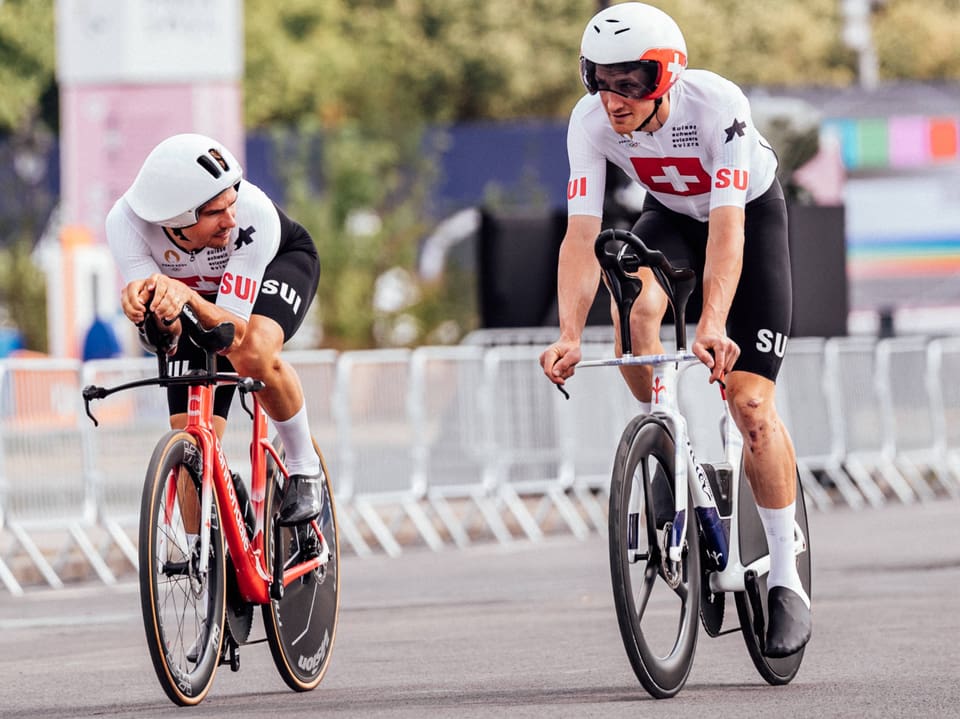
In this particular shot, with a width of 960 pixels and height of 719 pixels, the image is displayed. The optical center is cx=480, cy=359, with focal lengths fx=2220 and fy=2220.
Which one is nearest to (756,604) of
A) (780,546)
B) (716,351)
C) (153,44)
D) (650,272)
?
(780,546)

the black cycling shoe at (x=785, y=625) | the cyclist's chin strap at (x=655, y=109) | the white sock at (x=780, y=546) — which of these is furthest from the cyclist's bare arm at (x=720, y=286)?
the black cycling shoe at (x=785, y=625)

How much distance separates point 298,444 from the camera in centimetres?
727

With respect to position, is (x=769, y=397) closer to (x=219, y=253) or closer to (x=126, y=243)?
(x=219, y=253)

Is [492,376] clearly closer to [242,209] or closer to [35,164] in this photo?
[242,209]

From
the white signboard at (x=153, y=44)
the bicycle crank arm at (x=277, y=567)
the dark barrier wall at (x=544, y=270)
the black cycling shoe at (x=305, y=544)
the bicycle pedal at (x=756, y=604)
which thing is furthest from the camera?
the white signboard at (x=153, y=44)

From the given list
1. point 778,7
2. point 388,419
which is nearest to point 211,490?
point 388,419

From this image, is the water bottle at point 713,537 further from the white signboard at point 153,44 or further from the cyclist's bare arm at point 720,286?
the white signboard at point 153,44

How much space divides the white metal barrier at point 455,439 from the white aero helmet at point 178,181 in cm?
376

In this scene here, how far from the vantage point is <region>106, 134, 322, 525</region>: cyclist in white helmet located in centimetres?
660

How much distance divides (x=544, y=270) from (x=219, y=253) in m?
10.8

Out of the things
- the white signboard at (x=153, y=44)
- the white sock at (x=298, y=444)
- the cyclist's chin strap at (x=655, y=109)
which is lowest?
the white sock at (x=298, y=444)

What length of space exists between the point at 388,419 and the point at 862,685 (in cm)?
758

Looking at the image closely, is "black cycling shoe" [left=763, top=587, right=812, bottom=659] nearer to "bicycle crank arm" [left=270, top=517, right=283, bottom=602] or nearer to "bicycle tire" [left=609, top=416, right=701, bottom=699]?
"bicycle tire" [left=609, top=416, right=701, bottom=699]

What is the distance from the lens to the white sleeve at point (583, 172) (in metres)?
6.80
